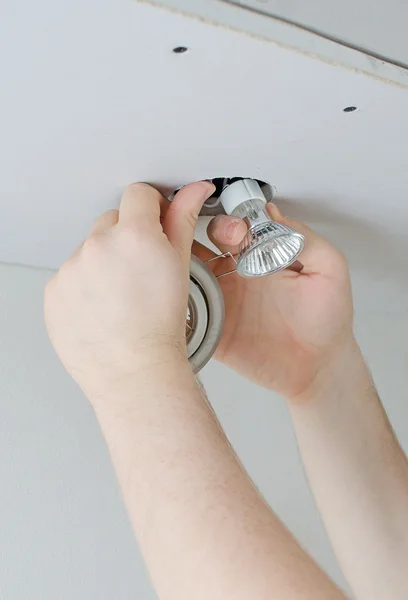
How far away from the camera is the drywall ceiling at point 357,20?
0.40 metres

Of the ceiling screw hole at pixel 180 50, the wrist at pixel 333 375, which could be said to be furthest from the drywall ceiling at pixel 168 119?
the wrist at pixel 333 375

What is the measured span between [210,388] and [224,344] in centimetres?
27

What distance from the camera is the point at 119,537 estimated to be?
2.67 feet

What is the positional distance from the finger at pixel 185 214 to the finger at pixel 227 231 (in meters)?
0.04

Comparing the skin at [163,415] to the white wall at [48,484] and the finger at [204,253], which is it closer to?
the finger at [204,253]

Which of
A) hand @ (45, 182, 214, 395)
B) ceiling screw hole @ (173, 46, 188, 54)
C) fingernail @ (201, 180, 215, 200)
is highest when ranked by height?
fingernail @ (201, 180, 215, 200)

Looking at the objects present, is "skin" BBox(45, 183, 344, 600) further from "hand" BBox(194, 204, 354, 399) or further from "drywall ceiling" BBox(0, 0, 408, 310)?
"hand" BBox(194, 204, 354, 399)

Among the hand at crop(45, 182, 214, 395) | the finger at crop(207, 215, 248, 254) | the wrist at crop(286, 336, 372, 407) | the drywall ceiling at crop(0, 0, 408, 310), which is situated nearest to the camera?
the drywall ceiling at crop(0, 0, 408, 310)

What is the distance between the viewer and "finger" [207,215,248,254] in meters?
0.59

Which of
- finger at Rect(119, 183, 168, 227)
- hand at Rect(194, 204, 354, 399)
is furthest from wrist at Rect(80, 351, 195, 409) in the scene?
hand at Rect(194, 204, 354, 399)

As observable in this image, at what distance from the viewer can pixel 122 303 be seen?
482mm

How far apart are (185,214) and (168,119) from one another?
0.35ft

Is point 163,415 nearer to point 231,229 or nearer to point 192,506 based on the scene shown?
point 192,506

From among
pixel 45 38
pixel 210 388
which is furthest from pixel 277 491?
pixel 45 38
